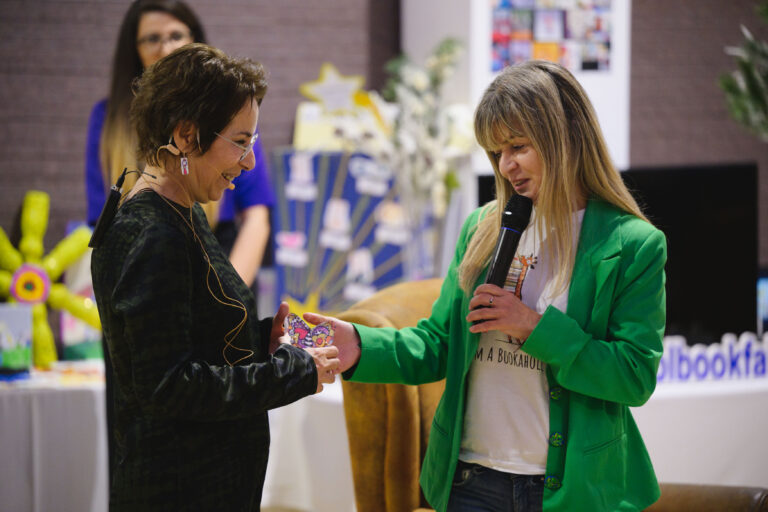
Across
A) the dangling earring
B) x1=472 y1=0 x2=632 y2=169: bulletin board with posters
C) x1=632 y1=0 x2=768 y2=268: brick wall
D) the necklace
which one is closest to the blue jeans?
the necklace

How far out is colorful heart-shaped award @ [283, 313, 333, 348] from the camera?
164 centimetres

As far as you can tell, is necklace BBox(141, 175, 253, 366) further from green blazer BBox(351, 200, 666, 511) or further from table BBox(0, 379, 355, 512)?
→ table BBox(0, 379, 355, 512)

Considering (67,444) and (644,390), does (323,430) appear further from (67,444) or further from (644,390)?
(644,390)

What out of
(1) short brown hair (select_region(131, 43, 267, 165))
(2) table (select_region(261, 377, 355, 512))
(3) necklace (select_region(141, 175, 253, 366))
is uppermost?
(1) short brown hair (select_region(131, 43, 267, 165))

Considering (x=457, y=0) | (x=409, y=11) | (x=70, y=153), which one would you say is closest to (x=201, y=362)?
(x=70, y=153)

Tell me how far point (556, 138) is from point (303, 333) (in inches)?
25.1

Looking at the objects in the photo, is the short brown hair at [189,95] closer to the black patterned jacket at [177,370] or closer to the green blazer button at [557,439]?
the black patterned jacket at [177,370]

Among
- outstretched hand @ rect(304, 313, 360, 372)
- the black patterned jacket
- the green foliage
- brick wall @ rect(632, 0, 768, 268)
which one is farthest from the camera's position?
brick wall @ rect(632, 0, 768, 268)

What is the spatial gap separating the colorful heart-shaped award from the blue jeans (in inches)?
15.6

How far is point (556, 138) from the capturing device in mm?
1639

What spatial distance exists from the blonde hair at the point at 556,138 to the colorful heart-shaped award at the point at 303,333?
49cm

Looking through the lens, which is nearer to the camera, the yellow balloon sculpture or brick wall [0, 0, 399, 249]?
the yellow balloon sculpture

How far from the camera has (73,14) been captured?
4.16m

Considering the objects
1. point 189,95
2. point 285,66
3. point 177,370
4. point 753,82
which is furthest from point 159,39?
point 753,82
